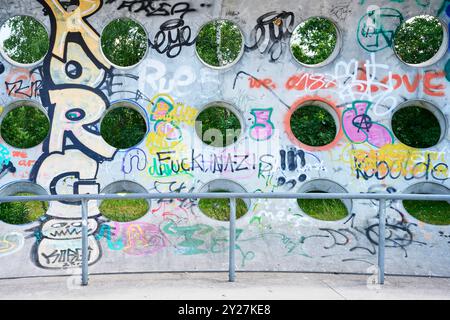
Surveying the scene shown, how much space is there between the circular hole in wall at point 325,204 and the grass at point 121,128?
7236 millimetres

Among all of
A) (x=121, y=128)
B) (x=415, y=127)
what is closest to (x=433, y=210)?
(x=415, y=127)

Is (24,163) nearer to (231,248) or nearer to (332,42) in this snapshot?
(231,248)

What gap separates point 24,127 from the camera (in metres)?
18.2

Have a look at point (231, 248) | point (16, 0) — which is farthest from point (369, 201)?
point (16, 0)

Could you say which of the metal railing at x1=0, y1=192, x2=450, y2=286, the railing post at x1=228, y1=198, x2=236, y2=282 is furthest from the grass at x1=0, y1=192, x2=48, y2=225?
the railing post at x1=228, y1=198, x2=236, y2=282

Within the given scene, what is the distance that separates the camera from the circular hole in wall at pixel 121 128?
1692 cm

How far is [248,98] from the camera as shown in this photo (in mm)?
7910

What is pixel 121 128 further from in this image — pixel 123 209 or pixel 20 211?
pixel 20 211

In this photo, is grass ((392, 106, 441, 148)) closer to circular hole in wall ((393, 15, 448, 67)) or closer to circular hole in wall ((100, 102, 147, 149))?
circular hole in wall ((393, 15, 448, 67))

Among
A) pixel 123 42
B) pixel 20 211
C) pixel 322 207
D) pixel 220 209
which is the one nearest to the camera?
pixel 220 209

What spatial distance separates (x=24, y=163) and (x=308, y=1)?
19.7 ft

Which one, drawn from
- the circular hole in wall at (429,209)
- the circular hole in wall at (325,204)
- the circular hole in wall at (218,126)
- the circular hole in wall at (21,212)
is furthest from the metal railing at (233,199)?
the circular hole in wall at (218,126)

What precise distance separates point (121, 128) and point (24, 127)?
442 cm

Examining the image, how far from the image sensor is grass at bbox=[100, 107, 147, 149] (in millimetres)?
16936
